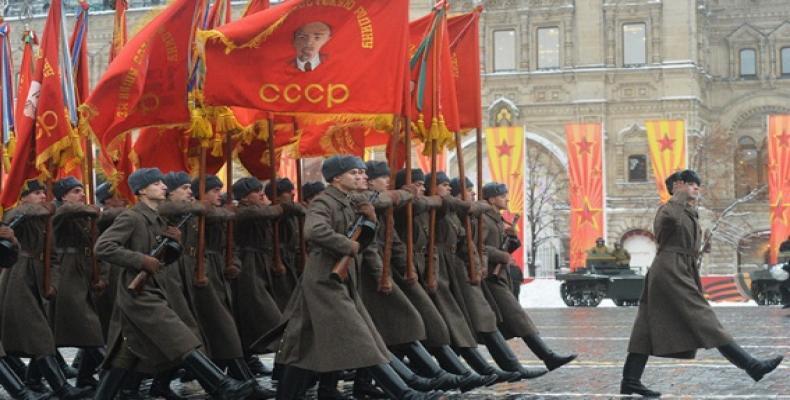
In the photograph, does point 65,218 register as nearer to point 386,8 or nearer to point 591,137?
point 386,8

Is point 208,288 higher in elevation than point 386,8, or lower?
lower

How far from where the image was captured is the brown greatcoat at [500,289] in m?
11.7

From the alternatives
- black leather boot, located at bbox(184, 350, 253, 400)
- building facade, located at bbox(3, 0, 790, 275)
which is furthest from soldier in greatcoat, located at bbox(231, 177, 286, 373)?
building facade, located at bbox(3, 0, 790, 275)

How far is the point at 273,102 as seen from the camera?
37.2ft

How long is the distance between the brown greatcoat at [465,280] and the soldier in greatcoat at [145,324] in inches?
92.3

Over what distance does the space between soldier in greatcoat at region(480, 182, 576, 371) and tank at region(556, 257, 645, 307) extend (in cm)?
1820

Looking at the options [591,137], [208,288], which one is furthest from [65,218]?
[591,137]

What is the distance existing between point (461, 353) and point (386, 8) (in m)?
2.95

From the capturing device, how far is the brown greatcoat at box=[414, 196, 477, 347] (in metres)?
10.7

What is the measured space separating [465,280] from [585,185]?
26.7 m

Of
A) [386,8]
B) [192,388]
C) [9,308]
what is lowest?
[192,388]

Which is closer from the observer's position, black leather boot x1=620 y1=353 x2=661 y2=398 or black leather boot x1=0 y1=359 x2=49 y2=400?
black leather boot x1=0 y1=359 x2=49 y2=400

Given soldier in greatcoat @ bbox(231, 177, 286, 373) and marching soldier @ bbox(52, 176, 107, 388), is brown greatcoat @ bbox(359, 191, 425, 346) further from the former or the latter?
marching soldier @ bbox(52, 176, 107, 388)

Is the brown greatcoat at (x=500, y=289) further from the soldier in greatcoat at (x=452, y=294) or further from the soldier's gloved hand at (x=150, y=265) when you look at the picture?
the soldier's gloved hand at (x=150, y=265)
